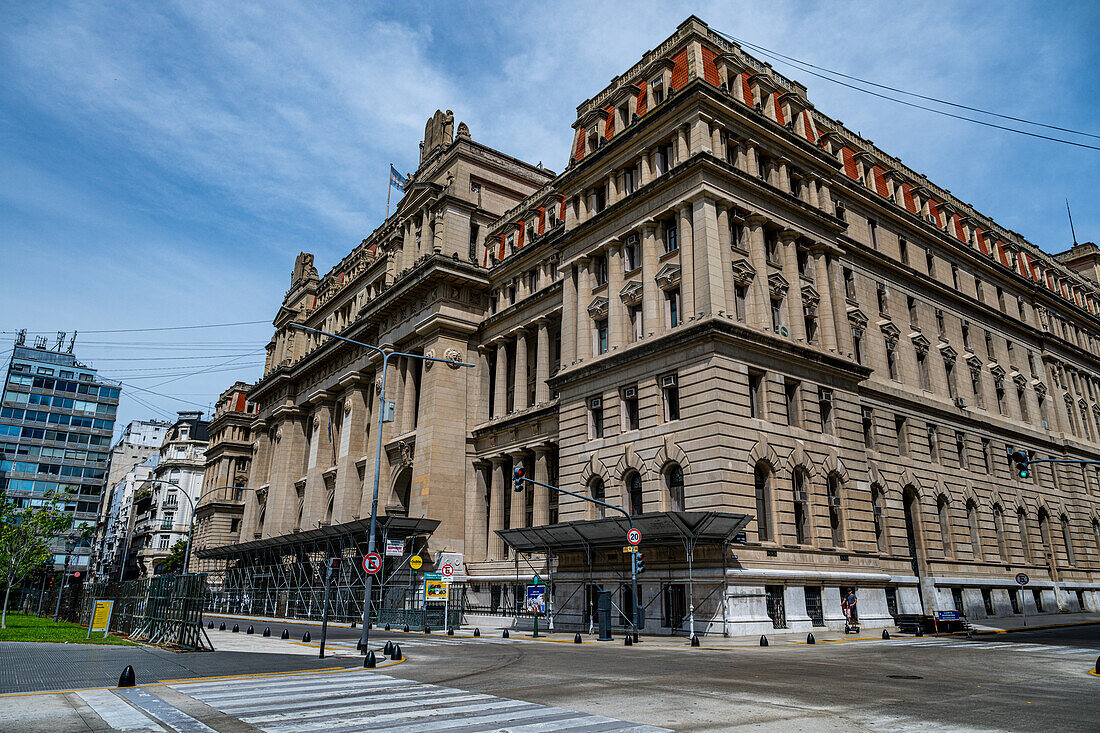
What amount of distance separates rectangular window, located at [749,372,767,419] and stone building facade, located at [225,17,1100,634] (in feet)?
0.32

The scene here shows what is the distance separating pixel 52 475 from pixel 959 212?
130778mm

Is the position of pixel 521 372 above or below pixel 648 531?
above

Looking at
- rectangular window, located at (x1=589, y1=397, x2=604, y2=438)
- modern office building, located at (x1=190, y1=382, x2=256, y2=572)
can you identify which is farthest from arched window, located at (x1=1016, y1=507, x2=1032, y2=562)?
modern office building, located at (x1=190, y1=382, x2=256, y2=572)

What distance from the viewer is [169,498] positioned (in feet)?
341

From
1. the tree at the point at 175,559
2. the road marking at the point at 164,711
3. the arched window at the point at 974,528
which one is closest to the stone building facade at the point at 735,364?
the arched window at the point at 974,528

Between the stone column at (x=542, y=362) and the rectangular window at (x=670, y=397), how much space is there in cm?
1431

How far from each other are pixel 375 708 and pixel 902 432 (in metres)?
38.8

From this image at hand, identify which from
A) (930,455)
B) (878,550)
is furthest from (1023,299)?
(878,550)

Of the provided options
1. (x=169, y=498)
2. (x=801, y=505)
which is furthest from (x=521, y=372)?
(x=169, y=498)

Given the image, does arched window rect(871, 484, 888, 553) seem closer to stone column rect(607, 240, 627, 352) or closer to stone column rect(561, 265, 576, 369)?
stone column rect(607, 240, 627, 352)

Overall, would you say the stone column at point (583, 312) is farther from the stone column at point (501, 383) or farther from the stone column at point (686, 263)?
the stone column at point (501, 383)

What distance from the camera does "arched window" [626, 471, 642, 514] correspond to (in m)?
34.8

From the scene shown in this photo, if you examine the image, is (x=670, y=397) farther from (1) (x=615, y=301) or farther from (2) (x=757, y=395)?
(1) (x=615, y=301)

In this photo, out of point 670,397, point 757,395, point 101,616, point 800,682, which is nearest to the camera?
point 800,682
